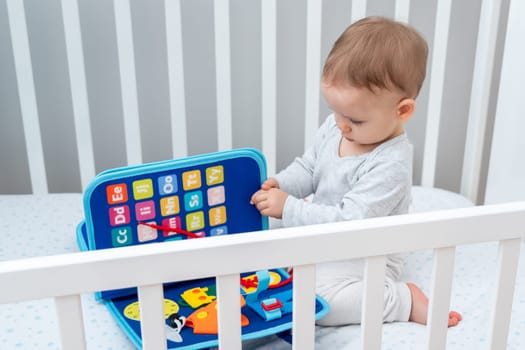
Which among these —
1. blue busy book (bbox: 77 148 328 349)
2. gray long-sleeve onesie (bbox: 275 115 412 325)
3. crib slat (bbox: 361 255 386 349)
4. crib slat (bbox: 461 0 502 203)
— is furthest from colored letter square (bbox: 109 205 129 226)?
crib slat (bbox: 461 0 502 203)

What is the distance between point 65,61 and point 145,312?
2.99 ft

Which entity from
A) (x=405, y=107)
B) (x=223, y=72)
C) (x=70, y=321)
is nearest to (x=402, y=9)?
(x=223, y=72)

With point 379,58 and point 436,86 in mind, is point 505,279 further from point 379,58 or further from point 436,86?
point 436,86

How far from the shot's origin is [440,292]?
63 centimetres

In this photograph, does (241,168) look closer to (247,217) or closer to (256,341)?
(247,217)

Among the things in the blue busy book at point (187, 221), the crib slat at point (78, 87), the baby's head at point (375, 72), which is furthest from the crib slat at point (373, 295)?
Result: the crib slat at point (78, 87)

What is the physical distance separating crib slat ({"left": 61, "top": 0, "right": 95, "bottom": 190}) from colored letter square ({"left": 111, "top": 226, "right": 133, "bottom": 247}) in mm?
515

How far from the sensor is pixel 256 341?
0.84m

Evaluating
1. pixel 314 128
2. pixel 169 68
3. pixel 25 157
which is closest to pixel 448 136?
pixel 314 128

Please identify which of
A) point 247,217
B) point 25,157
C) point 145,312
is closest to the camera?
point 145,312

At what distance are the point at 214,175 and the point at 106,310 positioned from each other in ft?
0.77

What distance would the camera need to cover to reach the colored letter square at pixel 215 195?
90 cm

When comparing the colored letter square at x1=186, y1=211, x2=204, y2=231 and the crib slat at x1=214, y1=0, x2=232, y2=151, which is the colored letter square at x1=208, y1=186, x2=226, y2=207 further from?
the crib slat at x1=214, y1=0, x2=232, y2=151

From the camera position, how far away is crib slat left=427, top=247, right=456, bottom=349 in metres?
0.63
